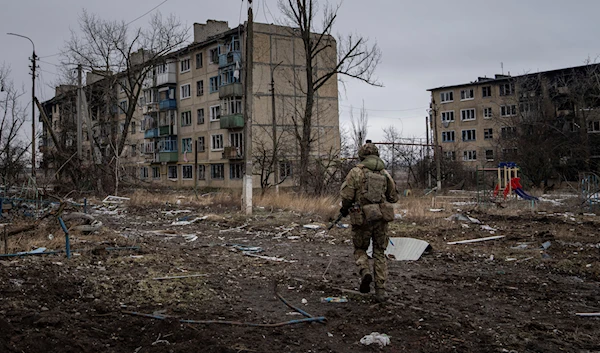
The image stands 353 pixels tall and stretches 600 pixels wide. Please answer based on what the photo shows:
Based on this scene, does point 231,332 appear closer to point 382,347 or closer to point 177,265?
point 382,347

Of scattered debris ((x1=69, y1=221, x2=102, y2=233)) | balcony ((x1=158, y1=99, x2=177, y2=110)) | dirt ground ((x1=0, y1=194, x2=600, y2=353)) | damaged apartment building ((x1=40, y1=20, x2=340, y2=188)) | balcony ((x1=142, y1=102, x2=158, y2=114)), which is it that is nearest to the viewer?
dirt ground ((x1=0, y1=194, x2=600, y2=353))

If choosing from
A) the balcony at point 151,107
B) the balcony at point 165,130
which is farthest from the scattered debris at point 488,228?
the balcony at point 151,107

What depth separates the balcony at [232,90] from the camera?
42.1m

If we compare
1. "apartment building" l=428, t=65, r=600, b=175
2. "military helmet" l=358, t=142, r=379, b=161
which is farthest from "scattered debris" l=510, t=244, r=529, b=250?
"apartment building" l=428, t=65, r=600, b=175

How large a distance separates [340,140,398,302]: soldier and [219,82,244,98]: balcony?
118ft

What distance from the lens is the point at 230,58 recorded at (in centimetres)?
4278

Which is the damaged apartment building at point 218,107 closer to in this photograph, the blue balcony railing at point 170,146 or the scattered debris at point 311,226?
the blue balcony railing at point 170,146

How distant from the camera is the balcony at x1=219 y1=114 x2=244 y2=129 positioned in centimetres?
4228

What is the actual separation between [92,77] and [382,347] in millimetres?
69639

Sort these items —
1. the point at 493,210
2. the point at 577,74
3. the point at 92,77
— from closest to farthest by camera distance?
the point at 493,210, the point at 577,74, the point at 92,77

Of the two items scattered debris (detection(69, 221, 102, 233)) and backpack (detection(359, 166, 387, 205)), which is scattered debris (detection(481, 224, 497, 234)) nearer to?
backpack (detection(359, 166, 387, 205))

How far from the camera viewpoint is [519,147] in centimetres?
4003

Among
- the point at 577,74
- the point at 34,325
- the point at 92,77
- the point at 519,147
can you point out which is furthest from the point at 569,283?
the point at 92,77

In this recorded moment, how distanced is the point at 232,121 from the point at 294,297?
3664cm
